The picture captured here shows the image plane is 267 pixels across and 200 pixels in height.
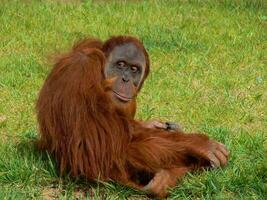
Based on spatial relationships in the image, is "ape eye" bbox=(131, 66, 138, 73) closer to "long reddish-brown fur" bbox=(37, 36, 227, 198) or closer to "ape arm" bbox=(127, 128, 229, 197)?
"long reddish-brown fur" bbox=(37, 36, 227, 198)

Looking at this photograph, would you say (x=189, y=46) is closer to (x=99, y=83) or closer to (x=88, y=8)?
(x=88, y=8)

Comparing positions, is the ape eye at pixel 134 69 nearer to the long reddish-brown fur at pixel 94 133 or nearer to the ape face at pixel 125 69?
the ape face at pixel 125 69

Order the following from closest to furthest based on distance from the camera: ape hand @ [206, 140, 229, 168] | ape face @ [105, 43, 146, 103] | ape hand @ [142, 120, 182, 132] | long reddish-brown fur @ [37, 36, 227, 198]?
1. long reddish-brown fur @ [37, 36, 227, 198]
2. ape face @ [105, 43, 146, 103]
3. ape hand @ [206, 140, 229, 168]
4. ape hand @ [142, 120, 182, 132]

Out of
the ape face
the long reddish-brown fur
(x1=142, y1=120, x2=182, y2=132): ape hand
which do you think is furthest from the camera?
(x1=142, y1=120, x2=182, y2=132): ape hand

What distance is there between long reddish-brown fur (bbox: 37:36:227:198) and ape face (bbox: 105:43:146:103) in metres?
0.06

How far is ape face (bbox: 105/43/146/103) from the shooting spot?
10.7 feet

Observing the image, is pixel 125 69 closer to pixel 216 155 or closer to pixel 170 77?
pixel 216 155

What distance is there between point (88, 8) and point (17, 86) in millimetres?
2408

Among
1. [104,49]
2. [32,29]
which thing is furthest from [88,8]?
[104,49]

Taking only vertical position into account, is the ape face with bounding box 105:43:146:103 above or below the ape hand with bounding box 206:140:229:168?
above

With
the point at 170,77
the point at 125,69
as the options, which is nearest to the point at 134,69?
the point at 125,69

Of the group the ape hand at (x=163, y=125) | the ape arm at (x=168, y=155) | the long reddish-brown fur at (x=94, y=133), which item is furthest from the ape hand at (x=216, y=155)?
the ape hand at (x=163, y=125)

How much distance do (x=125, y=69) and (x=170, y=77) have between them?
1826mm

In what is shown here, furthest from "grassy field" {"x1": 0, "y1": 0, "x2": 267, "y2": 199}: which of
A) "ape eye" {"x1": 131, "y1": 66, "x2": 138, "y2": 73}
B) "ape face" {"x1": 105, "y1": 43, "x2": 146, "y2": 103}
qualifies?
"ape eye" {"x1": 131, "y1": 66, "x2": 138, "y2": 73}
